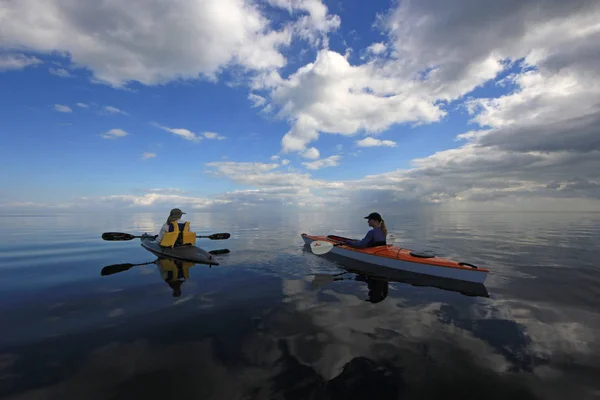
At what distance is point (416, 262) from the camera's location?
36.5ft

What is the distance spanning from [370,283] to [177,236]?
1047cm

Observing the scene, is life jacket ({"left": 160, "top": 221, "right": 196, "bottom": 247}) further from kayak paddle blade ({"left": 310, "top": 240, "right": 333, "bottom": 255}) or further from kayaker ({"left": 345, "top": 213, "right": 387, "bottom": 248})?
kayaker ({"left": 345, "top": 213, "right": 387, "bottom": 248})

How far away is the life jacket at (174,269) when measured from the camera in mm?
11227

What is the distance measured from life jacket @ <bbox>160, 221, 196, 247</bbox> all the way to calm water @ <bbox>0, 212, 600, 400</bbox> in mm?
3015

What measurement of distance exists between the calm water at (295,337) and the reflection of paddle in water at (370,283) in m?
0.08

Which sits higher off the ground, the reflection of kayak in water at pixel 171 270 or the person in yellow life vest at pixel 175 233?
the person in yellow life vest at pixel 175 233

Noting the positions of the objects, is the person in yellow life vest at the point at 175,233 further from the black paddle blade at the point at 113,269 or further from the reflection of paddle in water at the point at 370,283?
the reflection of paddle in water at the point at 370,283

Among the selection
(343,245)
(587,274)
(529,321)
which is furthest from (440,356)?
(587,274)

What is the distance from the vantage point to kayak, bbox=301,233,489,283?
9.88m

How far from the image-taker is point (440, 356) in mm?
5234

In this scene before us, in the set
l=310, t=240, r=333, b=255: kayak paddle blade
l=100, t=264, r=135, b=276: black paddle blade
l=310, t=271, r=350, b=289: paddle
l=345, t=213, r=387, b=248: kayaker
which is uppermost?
l=345, t=213, r=387, b=248: kayaker

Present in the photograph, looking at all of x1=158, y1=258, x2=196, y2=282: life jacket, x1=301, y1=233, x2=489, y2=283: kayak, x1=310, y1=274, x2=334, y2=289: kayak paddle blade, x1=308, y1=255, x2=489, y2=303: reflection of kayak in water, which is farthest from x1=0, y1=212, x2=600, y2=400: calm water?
x1=301, y1=233, x2=489, y2=283: kayak

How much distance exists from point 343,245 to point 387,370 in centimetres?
975

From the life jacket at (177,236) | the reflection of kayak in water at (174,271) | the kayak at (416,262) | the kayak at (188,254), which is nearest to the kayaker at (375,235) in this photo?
the kayak at (416,262)
